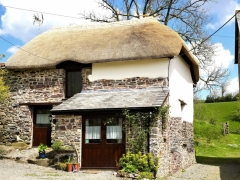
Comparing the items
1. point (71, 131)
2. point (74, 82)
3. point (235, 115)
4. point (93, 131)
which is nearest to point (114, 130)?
point (93, 131)

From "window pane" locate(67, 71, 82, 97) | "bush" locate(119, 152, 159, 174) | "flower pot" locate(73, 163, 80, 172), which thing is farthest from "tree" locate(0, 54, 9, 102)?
"bush" locate(119, 152, 159, 174)

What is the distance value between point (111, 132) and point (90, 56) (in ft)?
12.7

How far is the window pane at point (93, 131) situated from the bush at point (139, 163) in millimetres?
1622

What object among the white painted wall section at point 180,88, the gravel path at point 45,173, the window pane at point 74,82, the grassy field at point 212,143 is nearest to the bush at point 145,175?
the gravel path at point 45,173

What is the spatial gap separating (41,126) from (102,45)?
467 cm

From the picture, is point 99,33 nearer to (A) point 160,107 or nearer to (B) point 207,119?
(A) point 160,107

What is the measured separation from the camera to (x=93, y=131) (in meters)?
12.1

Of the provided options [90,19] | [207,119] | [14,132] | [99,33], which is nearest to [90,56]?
[99,33]

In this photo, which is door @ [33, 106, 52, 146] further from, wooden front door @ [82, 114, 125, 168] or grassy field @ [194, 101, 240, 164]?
grassy field @ [194, 101, 240, 164]

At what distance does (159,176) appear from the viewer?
1113cm

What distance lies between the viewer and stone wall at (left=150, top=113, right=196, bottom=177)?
36.6ft

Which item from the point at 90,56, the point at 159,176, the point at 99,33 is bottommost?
the point at 159,176

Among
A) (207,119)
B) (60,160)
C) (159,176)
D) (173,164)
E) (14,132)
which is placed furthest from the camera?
(207,119)

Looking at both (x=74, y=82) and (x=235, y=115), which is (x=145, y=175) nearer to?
(x=74, y=82)
